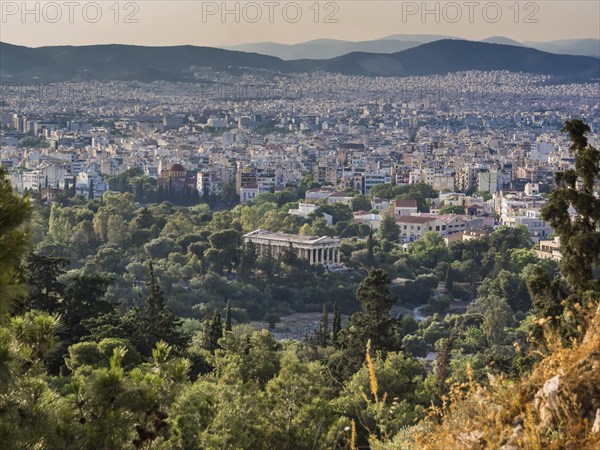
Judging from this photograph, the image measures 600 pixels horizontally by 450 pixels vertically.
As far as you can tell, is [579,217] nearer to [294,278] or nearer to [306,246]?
[294,278]

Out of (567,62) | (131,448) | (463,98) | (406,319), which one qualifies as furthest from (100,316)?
(567,62)

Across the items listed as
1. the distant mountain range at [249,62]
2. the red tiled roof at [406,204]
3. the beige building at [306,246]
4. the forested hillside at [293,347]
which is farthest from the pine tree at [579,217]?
the distant mountain range at [249,62]

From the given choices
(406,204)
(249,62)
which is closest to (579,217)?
(406,204)

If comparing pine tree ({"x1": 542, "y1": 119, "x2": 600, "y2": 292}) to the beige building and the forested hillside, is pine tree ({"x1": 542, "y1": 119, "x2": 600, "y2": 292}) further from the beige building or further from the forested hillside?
the beige building

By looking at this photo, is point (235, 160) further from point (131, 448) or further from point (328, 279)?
point (131, 448)

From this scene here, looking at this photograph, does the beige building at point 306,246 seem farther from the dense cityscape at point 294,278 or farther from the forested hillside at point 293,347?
the forested hillside at point 293,347

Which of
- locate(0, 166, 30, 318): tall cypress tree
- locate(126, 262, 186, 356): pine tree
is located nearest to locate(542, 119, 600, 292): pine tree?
locate(0, 166, 30, 318): tall cypress tree
